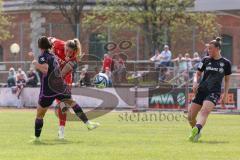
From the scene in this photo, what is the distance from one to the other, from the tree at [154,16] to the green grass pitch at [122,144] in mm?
23994

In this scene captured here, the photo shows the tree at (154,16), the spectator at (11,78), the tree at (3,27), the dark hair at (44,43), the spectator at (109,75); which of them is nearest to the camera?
the dark hair at (44,43)

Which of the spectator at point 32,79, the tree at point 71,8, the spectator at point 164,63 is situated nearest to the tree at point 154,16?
the tree at point 71,8

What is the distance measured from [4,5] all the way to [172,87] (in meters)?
28.4

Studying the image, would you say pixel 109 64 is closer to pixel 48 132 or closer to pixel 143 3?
pixel 143 3

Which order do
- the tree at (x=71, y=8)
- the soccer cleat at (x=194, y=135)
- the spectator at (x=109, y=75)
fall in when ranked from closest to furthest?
the soccer cleat at (x=194, y=135) < the spectator at (x=109, y=75) < the tree at (x=71, y=8)

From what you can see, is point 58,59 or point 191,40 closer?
point 58,59

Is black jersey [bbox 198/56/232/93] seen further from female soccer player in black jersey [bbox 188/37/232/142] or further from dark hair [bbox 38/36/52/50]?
dark hair [bbox 38/36/52/50]

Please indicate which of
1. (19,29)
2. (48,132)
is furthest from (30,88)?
(48,132)

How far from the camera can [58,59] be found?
57.4 ft

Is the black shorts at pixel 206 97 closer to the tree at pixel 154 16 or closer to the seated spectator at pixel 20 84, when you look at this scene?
the seated spectator at pixel 20 84

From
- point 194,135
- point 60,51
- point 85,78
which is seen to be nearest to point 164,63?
point 85,78

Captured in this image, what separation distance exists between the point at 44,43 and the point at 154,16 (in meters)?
31.1

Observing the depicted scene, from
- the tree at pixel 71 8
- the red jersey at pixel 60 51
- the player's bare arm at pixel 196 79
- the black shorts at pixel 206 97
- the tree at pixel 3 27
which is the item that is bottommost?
the black shorts at pixel 206 97

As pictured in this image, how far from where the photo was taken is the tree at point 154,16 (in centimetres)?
4562
